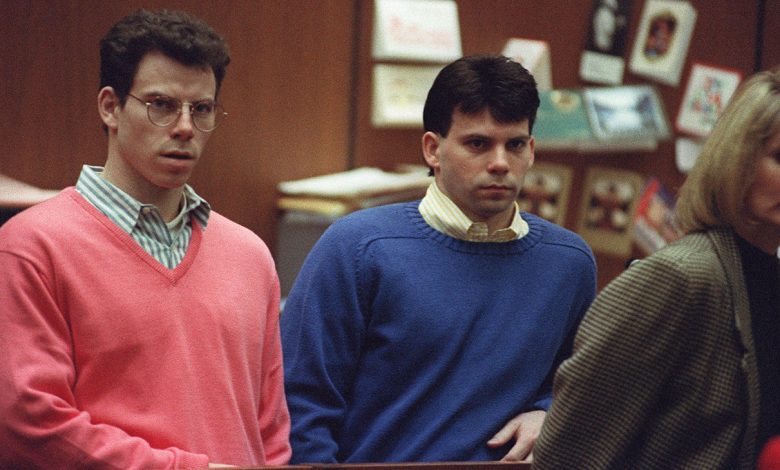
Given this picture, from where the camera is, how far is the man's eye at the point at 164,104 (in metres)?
1.59

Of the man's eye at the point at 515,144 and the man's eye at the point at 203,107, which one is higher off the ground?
the man's eye at the point at 203,107

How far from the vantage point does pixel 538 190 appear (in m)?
3.70

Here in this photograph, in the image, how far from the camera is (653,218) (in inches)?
149

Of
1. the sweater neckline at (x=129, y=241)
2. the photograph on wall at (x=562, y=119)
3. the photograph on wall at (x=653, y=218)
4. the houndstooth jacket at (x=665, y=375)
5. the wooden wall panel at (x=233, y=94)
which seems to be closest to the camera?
the houndstooth jacket at (x=665, y=375)

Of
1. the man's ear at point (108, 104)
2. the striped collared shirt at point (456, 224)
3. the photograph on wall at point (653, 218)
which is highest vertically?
the man's ear at point (108, 104)

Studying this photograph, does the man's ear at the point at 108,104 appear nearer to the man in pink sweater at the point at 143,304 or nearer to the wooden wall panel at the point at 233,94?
the man in pink sweater at the point at 143,304

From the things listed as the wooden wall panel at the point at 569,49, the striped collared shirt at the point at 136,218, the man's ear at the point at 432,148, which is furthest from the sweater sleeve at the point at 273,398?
the wooden wall panel at the point at 569,49

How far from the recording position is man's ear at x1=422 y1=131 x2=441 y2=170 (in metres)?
1.98

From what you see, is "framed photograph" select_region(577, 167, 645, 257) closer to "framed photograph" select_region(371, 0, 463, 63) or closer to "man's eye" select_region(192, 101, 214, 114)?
"framed photograph" select_region(371, 0, 463, 63)

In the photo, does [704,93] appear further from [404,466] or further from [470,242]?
[404,466]

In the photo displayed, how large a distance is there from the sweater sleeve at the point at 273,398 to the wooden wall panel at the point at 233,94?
2.82ft

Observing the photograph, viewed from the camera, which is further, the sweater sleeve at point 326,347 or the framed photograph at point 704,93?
the framed photograph at point 704,93

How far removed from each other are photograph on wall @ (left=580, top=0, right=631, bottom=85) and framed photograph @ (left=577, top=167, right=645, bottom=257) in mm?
326

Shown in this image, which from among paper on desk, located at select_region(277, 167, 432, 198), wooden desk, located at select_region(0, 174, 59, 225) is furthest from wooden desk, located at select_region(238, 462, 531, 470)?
paper on desk, located at select_region(277, 167, 432, 198)
